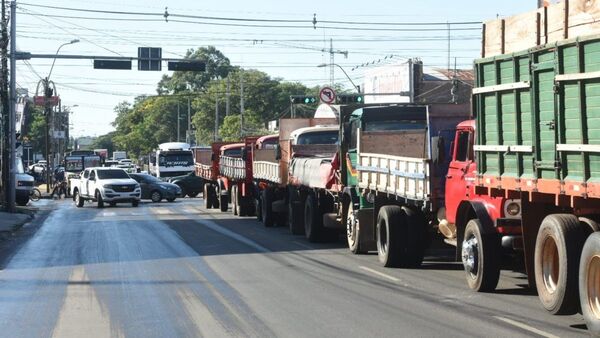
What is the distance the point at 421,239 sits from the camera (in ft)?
56.1

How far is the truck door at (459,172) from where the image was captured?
1419 cm

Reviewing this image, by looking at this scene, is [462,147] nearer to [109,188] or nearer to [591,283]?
[591,283]

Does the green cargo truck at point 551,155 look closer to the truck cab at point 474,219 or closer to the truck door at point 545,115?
the truck door at point 545,115

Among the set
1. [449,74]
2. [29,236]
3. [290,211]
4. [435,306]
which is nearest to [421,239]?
[435,306]

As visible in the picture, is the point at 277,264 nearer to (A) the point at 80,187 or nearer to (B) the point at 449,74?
(A) the point at 80,187

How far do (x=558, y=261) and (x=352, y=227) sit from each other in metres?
8.72

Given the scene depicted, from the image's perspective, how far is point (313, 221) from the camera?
74.7 feet

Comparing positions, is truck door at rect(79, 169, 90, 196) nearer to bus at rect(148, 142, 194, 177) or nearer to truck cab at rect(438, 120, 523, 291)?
bus at rect(148, 142, 194, 177)

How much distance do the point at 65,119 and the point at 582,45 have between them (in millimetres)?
147603

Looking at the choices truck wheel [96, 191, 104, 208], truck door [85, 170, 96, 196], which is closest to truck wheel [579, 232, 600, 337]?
truck wheel [96, 191, 104, 208]

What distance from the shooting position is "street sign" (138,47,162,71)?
1636 inches

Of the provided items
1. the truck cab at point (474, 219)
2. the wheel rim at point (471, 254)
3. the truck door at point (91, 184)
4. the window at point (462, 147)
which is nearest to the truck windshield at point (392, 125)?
the truck cab at point (474, 219)

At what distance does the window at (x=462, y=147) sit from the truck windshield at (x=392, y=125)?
17.2 ft

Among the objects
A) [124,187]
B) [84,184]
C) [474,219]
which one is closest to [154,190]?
[84,184]
